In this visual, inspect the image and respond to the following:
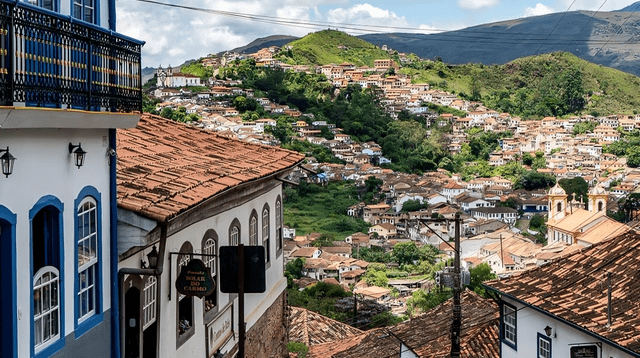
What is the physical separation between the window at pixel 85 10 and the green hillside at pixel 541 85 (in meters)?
167

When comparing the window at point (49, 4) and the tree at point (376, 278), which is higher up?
the window at point (49, 4)

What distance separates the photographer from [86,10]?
19.1ft

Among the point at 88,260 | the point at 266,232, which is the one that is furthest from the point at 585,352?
the point at 88,260

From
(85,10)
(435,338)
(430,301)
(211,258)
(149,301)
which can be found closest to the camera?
(85,10)

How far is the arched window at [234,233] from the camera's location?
30.2 ft

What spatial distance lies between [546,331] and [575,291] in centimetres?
79

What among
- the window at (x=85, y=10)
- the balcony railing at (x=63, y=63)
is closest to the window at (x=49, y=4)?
the balcony railing at (x=63, y=63)

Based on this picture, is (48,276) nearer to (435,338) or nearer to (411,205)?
(435,338)

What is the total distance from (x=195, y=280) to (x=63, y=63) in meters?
2.32

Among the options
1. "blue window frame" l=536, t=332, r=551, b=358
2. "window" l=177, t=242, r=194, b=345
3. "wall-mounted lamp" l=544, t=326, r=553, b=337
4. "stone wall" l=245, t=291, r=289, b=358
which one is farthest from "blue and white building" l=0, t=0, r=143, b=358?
"blue window frame" l=536, t=332, r=551, b=358

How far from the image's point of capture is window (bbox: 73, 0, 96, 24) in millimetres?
5645

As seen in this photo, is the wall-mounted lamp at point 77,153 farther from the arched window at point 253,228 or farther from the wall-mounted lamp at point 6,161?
the arched window at point 253,228

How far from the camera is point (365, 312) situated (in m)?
39.8

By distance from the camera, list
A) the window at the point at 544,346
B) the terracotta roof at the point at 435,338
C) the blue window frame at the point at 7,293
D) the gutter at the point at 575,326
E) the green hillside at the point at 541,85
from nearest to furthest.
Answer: the blue window frame at the point at 7,293, the gutter at the point at 575,326, the window at the point at 544,346, the terracotta roof at the point at 435,338, the green hillside at the point at 541,85
